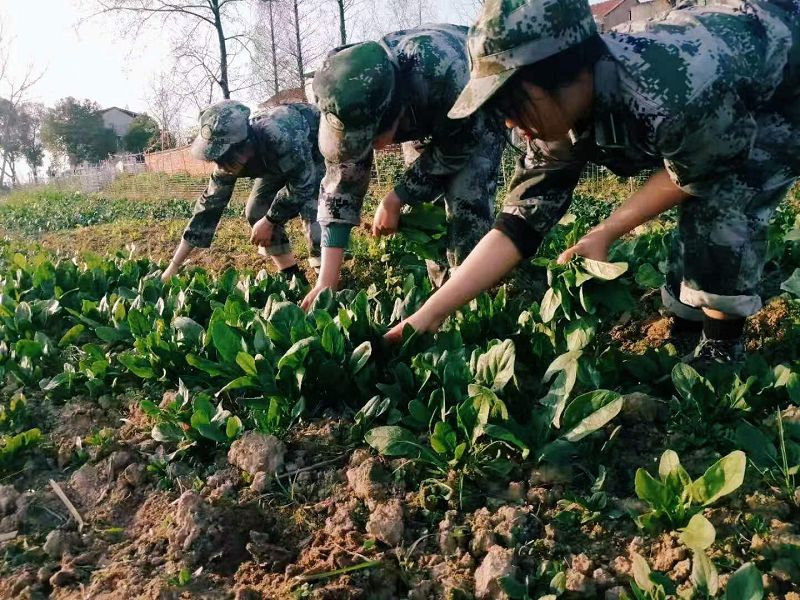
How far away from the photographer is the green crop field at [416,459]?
1.52 m

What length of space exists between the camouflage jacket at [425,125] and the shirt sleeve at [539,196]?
2.58ft

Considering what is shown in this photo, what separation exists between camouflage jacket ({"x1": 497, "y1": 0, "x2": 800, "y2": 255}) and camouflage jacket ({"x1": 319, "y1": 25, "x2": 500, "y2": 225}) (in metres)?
1.07

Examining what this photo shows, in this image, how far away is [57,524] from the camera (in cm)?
203

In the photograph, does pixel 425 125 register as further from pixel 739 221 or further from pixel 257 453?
→ pixel 257 453

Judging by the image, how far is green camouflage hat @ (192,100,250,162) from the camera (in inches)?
168

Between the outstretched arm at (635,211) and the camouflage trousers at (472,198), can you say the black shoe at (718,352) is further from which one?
the camouflage trousers at (472,198)

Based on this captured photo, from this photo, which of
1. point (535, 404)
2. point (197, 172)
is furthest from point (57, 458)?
point (197, 172)

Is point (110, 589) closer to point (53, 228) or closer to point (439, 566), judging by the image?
point (439, 566)

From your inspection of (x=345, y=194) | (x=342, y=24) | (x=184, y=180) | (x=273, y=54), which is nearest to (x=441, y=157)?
(x=345, y=194)

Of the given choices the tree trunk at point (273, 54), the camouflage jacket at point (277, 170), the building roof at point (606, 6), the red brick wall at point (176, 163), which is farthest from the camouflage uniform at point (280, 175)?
the building roof at point (606, 6)

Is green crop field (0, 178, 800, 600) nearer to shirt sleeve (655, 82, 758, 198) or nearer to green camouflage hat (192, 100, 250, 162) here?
shirt sleeve (655, 82, 758, 198)

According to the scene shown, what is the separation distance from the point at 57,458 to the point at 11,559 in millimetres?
584

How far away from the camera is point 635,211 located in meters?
2.09

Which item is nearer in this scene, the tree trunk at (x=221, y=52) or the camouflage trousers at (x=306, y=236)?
the camouflage trousers at (x=306, y=236)
